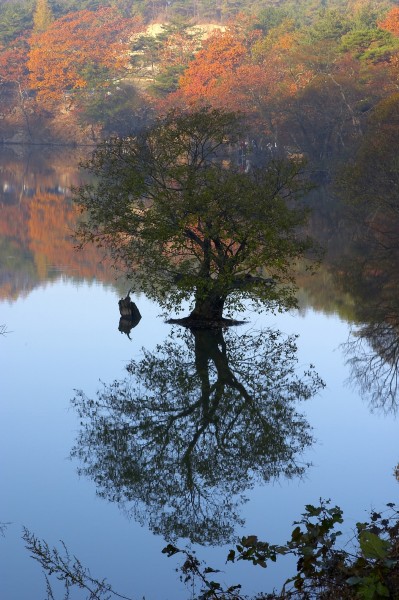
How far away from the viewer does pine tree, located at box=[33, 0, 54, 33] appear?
127938mm

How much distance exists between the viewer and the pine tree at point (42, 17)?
127938mm

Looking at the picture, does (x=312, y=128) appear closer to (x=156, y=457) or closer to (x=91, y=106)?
(x=91, y=106)

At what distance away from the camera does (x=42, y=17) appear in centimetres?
12975

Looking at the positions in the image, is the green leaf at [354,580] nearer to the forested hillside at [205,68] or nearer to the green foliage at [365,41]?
the forested hillside at [205,68]

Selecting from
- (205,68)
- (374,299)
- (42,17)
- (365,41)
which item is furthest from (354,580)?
(42,17)

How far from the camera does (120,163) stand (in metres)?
24.9

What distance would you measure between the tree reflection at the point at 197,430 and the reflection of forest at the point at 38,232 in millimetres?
9798

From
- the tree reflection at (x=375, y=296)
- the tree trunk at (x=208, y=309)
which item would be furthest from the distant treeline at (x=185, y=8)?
the tree trunk at (x=208, y=309)

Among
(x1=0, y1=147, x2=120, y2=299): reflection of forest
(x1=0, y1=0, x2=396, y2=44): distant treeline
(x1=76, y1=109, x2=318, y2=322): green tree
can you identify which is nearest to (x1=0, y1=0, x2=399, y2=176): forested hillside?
(x1=0, y1=0, x2=396, y2=44): distant treeline

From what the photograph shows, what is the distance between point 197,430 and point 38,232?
27446 mm

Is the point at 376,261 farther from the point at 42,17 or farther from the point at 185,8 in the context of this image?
the point at 185,8

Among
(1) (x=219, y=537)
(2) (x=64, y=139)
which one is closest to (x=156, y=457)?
(1) (x=219, y=537)

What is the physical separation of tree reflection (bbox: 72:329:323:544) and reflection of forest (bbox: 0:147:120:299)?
9798mm

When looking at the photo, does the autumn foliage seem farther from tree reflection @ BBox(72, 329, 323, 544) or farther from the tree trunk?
tree reflection @ BBox(72, 329, 323, 544)
